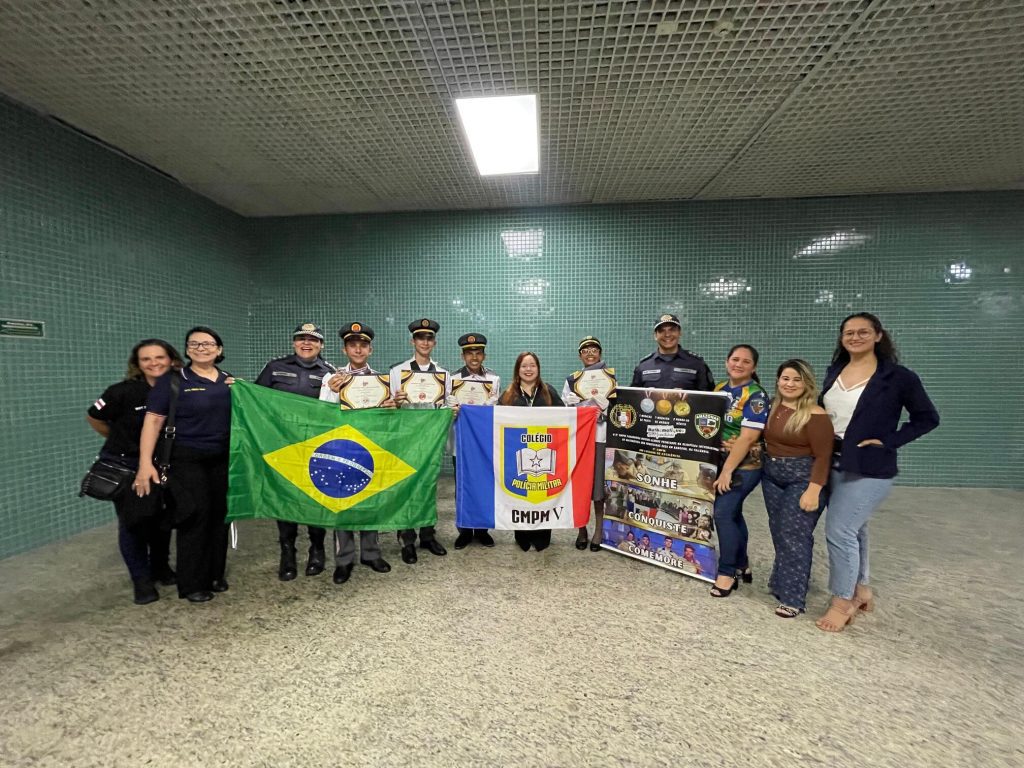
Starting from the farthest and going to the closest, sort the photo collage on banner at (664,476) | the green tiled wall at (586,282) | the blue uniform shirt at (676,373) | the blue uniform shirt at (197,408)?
the green tiled wall at (586,282), the blue uniform shirt at (676,373), the photo collage on banner at (664,476), the blue uniform shirt at (197,408)

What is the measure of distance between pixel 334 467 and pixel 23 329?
2.65m

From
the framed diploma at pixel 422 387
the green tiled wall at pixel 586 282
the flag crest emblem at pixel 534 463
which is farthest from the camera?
the green tiled wall at pixel 586 282

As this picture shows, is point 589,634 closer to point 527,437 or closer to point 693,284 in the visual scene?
point 527,437

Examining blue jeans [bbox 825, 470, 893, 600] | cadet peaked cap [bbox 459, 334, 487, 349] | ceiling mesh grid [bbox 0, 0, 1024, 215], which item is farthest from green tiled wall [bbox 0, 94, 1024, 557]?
blue jeans [bbox 825, 470, 893, 600]

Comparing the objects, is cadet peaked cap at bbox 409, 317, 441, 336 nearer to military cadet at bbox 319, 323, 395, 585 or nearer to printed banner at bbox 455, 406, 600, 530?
military cadet at bbox 319, 323, 395, 585

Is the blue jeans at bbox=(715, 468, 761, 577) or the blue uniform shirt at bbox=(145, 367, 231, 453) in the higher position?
the blue uniform shirt at bbox=(145, 367, 231, 453)

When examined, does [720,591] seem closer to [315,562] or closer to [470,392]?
[470,392]

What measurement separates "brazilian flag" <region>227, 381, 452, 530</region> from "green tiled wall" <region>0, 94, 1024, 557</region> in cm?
211

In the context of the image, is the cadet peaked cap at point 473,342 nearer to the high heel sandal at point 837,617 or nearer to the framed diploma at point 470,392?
the framed diploma at point 470,392

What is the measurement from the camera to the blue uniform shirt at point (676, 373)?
11.0ft

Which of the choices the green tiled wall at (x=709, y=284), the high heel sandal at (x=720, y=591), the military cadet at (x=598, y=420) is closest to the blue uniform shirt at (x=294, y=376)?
the military cadet at (x=598, y=420)

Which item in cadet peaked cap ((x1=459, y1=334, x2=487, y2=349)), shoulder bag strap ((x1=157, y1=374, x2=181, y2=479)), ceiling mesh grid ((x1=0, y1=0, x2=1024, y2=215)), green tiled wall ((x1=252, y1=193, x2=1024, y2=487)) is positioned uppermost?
ceiling mesh grid ((x1=0, y1=0, x2=1024, y2=215))

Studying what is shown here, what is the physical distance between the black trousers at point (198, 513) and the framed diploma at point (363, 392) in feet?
2.46

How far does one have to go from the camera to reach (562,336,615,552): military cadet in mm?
3031
